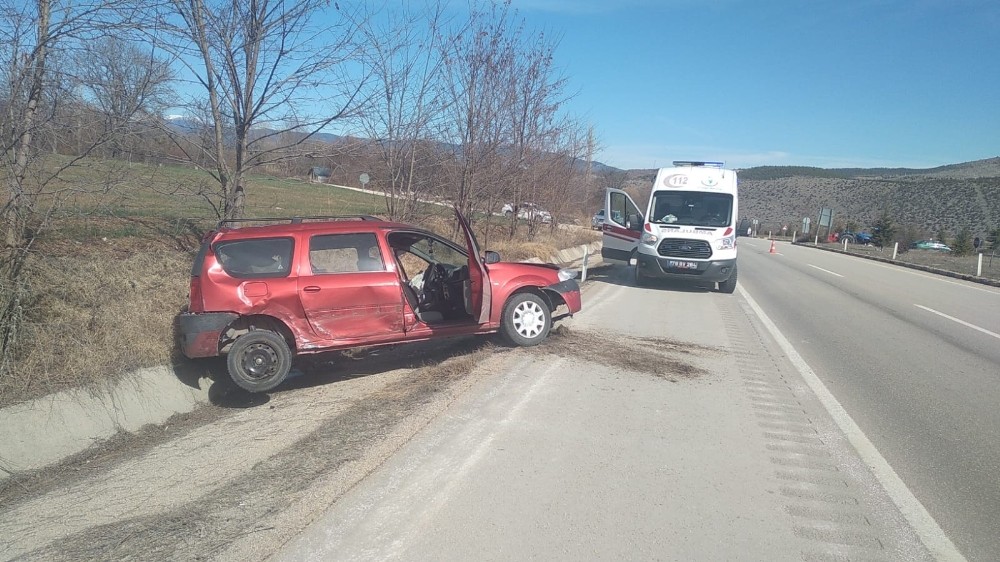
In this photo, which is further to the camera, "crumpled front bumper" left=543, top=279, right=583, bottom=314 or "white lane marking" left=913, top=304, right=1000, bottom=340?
"white lane marking" left=913, top=304, right=1000, bottom=340

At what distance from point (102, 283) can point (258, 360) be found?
1.95 meters

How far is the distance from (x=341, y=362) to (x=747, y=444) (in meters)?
4.92

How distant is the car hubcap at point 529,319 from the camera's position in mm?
8102

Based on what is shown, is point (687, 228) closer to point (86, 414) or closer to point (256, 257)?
point (256, 257)

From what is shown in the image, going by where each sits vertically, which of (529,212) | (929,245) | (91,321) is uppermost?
(529,212)

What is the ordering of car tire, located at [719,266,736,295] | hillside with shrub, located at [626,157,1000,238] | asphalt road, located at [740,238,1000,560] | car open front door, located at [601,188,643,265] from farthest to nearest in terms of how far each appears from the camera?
hillside with shrub, located at [626,157,1000,238] < car open front door, located at [601,188,643,265] < car tire, located at [719,266,736,295] < asphalt road, located at [740,238,1000,560]

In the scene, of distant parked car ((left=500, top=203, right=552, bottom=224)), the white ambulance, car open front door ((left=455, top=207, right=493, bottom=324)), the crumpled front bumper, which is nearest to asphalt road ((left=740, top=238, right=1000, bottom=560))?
the white ambulance

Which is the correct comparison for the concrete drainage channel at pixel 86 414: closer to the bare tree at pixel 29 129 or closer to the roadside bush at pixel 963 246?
the bare tree at pixel 29 129

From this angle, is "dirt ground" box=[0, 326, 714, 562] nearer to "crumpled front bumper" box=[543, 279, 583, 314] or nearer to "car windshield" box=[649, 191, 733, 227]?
"crumpled front bumper" box=[543, 279, 583, 314]

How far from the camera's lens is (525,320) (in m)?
8.13

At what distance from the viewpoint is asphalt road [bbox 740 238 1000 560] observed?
175 inches

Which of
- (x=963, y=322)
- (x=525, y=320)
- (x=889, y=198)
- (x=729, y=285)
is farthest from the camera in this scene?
(x=889, y=198)

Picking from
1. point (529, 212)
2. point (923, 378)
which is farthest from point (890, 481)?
point (529, 212)

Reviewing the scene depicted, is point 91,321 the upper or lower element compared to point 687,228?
lower
